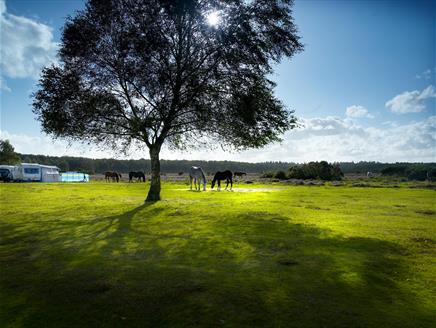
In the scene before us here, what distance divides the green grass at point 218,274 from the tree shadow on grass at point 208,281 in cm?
3

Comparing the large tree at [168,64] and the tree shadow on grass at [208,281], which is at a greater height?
the large tree at [168,64]

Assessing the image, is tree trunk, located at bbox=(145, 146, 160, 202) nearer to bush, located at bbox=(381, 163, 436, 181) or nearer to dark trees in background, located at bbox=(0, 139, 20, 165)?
bush, located at bbox=(381, 163, 436, 181)

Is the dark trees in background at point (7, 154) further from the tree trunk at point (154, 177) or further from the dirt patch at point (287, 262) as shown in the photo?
the dirt patch at point (287, 262)

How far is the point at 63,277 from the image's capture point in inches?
312

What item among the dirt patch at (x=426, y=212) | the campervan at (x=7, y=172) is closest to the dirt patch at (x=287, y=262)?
the dirt patch at (x=426, y=212)

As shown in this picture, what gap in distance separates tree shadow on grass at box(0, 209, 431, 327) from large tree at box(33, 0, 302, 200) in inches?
523

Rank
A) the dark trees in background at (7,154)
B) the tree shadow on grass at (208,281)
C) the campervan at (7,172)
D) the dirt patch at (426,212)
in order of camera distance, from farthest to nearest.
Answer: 1. the dark trees in background at (7,154)
2. the campervan at (7,172)
3. the dirt patch at (426,212)
4. the tree shadow on grass at (208,281)

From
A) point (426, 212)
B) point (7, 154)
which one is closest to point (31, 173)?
point (7, 154)

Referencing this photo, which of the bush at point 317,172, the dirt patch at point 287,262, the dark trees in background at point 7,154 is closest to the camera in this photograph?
the dirt patch at point 287,262

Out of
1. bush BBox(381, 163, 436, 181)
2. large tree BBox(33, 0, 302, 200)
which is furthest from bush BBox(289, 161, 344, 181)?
large tree BBox(33, 0, 302, 200)

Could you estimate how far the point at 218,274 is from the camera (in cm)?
808

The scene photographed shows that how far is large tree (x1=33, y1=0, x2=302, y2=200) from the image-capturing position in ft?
75.9

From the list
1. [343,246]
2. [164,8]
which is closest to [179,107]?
[164,8]

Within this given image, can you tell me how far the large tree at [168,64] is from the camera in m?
23.1
